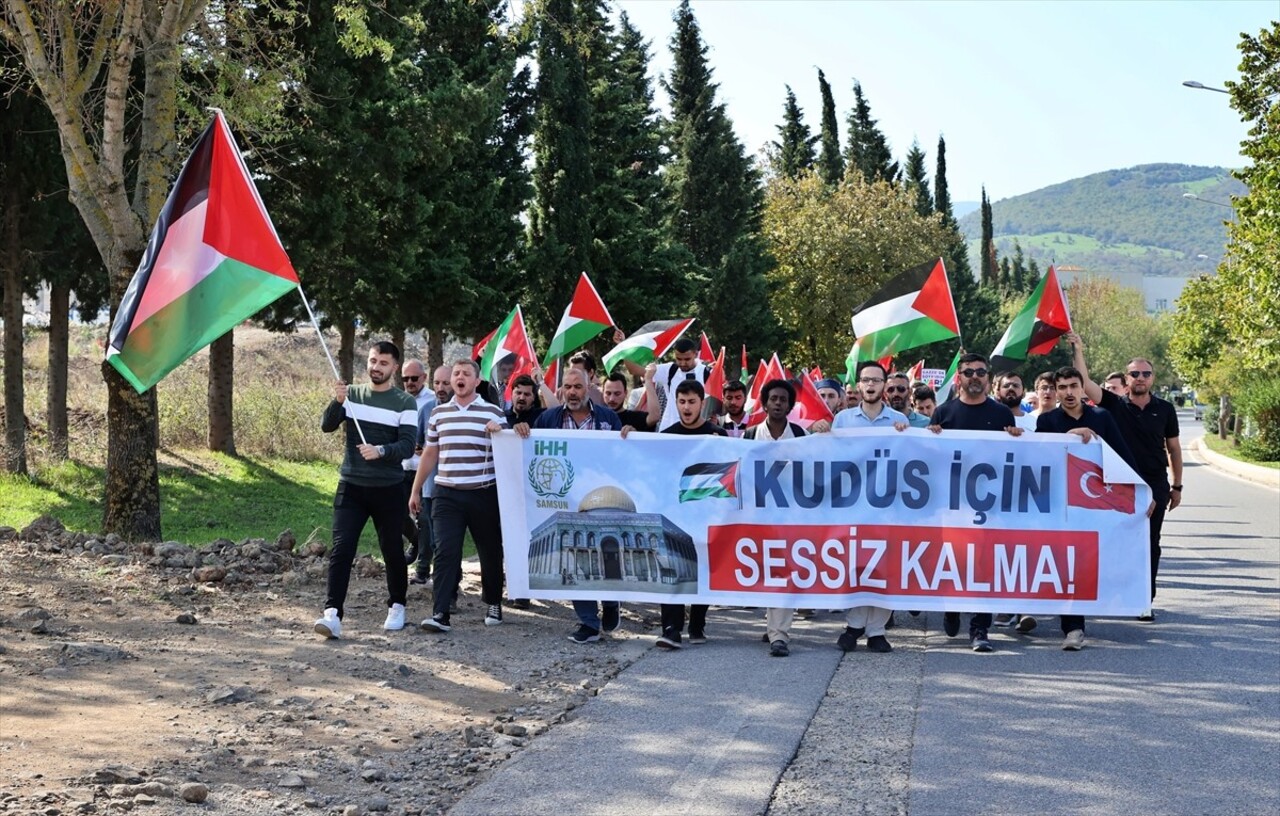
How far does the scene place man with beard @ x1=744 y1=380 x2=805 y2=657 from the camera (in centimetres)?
1015

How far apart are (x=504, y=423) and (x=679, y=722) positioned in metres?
3.78

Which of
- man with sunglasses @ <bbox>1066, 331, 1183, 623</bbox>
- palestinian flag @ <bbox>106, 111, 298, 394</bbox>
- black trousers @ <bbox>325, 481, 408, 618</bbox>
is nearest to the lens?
palestinian flag @ <bbox>106, 111, 298, 394</bbox>

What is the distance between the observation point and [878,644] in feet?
33.1

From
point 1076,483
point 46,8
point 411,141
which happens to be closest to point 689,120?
point 411,141

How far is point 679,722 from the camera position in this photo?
7.64 m

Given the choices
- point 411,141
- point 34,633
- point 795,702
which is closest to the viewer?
point 795,702

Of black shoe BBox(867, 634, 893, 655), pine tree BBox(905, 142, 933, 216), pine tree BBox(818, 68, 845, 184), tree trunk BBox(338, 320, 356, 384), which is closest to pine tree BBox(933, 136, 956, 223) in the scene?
pine tree BBox(905, 142, 933, 216)

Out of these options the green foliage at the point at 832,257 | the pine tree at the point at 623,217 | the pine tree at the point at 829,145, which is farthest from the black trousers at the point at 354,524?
the pine tree at the point at 829,145

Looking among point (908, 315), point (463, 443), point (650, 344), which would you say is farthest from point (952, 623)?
point (650, 344)

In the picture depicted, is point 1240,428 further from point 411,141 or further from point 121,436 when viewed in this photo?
point 121,436

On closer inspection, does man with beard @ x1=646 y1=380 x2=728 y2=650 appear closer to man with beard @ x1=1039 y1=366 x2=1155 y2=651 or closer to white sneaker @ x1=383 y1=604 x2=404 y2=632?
white sneaker @ x1=383 y1=604 x2=404 y2=632

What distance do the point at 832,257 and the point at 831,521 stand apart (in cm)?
4394

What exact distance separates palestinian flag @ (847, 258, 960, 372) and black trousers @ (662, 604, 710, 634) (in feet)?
15.0

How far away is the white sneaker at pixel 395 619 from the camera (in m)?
10.3
